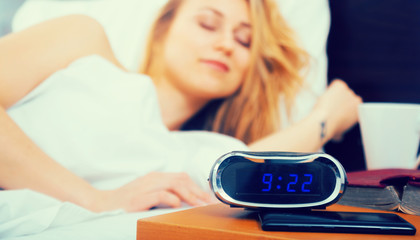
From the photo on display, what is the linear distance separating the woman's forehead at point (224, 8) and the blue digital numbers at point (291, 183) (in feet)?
2.42

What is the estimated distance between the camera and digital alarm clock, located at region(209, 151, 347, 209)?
43 cm

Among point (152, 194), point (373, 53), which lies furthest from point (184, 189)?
point (373, 53)

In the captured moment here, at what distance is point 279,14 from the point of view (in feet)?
3.85

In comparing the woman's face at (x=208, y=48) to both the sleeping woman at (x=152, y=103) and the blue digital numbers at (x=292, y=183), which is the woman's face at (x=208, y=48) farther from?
the blue digital numbers at (x=292, y=183)

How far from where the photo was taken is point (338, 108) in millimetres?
1132

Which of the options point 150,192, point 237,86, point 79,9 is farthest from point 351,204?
point 79,9

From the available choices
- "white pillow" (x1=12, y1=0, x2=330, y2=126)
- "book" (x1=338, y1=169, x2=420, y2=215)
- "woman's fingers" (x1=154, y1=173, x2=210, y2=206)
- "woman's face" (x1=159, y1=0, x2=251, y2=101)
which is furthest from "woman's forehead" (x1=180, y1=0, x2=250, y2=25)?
"book" (x1=338, y1=169, x2=420, y2=215)

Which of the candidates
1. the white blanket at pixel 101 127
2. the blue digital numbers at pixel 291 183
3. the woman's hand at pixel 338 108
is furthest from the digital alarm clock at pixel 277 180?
the woman's hand at pixel 338 108

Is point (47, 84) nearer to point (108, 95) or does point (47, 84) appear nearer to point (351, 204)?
point (108, 95)

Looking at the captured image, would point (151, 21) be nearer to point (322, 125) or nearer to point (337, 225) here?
point (322, 125)

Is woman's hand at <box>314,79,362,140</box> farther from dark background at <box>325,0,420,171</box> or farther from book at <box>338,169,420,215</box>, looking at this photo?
book at <box>338,169,420,215</box>

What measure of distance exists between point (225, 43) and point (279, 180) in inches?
27.5

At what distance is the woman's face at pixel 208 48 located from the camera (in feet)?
3.54

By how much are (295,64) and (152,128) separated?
0.55m
